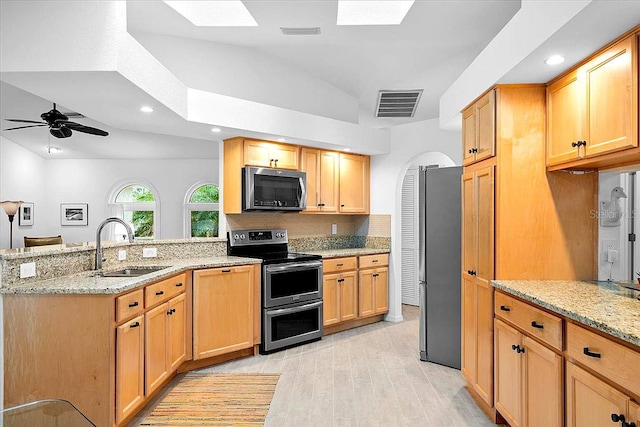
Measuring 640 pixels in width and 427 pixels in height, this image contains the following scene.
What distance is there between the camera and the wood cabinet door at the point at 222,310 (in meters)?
3.59

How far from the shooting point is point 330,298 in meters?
4.60

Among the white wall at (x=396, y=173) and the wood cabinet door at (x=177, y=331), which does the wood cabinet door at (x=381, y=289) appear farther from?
the wood cabinet door at (x=177, y=331)

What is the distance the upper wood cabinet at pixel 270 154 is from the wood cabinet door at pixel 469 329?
2252mm

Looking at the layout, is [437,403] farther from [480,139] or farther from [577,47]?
[577,47]

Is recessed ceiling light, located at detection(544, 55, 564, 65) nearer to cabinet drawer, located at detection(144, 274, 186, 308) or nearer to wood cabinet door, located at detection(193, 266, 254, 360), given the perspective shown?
cabinet drawer, located at detection(144, 274, 186, 308)

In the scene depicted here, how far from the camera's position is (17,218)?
7.35m

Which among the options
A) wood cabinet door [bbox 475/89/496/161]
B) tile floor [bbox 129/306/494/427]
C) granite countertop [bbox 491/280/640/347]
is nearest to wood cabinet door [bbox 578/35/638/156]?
wood cabinet door [bbox 475/89/496/161]

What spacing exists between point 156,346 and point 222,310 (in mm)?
842

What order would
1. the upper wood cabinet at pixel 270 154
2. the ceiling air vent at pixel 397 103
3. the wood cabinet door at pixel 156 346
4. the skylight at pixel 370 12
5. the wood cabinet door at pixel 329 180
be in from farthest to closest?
the wood cabinet door at pixel 329 180 → the ceiling air vent at pixel 397 103 → the upper wood cabinet at pixel 270 154 → the skylight at pixel 370 12 → the wood cabinet door at pixel 156 346

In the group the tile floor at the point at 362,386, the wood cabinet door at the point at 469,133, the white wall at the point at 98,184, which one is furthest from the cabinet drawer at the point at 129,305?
the white wall at the point at 98,184

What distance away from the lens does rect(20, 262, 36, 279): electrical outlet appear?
249 centimetres

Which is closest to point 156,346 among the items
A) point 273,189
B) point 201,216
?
point 273,189

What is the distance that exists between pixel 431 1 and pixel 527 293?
1994mm

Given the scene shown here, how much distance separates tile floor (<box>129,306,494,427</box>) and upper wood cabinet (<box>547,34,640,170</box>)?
1.71 metres
